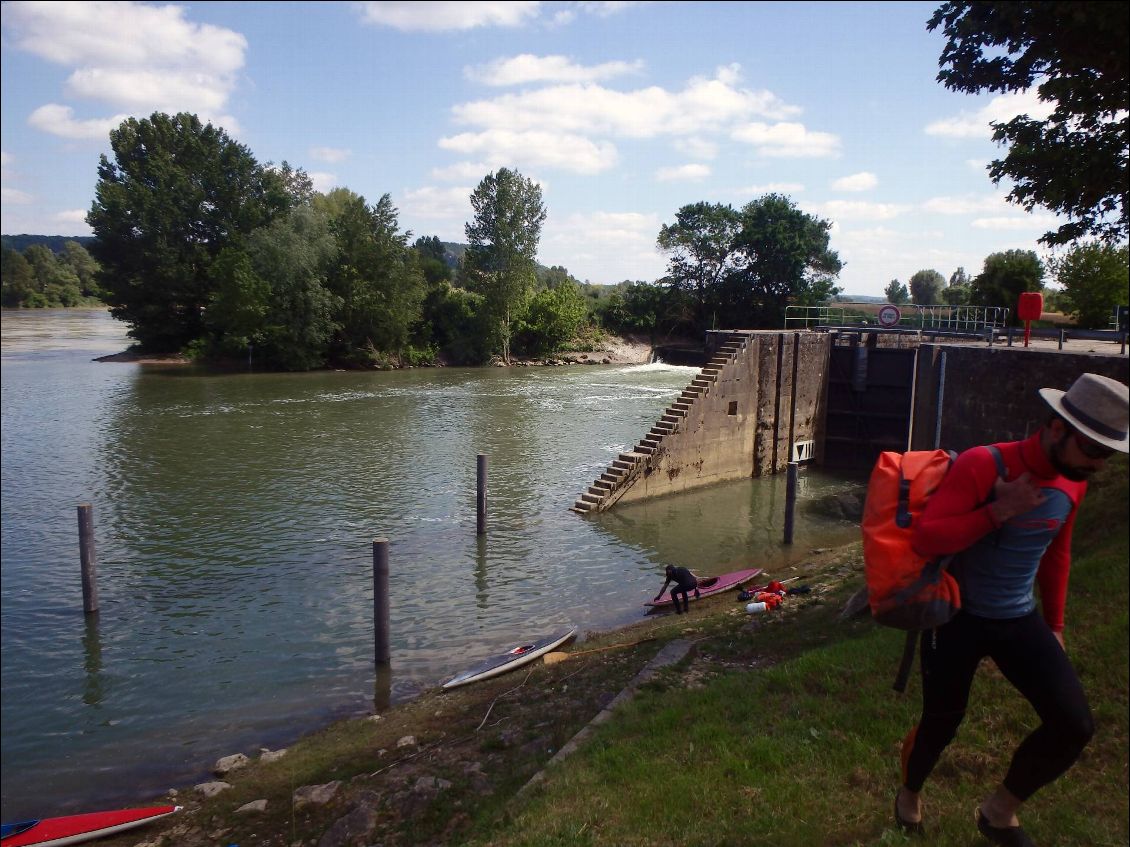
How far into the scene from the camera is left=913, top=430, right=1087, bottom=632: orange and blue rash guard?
381 cm

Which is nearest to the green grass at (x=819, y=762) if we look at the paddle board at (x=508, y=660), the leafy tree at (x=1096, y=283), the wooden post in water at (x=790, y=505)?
the paddle board at (x=508, y=660)

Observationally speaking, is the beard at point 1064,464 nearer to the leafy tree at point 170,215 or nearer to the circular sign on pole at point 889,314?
the circular sign on pole at point 889,314

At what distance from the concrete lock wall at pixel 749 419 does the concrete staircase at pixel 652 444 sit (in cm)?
9

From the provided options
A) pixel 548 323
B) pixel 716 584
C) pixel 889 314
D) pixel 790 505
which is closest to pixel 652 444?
pixel 790 505

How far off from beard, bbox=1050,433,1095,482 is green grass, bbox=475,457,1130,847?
222cm

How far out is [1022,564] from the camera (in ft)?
12.9

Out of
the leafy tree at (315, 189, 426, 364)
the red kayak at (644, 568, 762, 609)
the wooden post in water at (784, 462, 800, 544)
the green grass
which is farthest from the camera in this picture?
the leafy tree at (315, 189, 426, 364)

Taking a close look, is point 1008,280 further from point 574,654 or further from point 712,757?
point 712,757

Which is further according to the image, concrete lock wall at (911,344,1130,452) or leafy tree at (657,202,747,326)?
leafy tree at (657,202,747,326)

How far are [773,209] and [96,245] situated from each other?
59.1 meters

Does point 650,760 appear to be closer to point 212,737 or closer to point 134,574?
point 212,737

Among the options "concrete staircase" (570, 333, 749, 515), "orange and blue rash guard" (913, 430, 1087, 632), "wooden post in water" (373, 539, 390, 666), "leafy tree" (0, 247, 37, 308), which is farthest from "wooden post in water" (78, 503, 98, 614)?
"orange and blue rash guard" (913, 430, 1087, 632)

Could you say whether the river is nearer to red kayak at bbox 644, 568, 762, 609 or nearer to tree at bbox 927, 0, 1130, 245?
red kayak at bbox 644, 568, 762, 609

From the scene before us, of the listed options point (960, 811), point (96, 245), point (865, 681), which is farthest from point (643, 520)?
point (96, 245)
